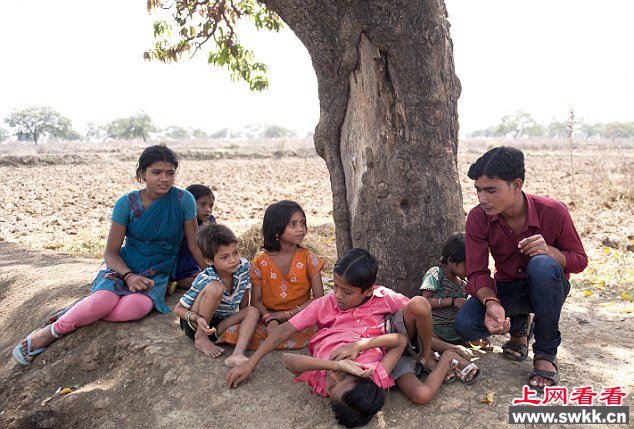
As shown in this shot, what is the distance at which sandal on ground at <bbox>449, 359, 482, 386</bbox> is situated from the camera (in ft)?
9.42

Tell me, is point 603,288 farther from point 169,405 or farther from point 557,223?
point 169,405

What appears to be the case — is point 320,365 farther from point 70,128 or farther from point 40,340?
point 70,128

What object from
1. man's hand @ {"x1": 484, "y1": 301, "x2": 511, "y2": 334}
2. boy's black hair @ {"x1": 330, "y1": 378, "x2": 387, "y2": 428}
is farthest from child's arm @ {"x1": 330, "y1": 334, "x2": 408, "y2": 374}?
man's hand @ {"x1": 484, "y1": 301, "x2": 511, "y2": 334}

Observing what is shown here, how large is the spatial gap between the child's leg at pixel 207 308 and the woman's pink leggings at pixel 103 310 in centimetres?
64

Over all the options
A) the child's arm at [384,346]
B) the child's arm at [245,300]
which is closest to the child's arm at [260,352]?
the child's arm at [384,346]

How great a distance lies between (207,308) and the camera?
10.8 ft

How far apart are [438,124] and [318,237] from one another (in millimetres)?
3174

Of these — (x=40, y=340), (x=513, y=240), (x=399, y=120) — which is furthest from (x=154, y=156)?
(x=513, y=240)

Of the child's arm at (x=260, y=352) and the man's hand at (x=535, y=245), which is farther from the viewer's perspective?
the child's arm at (x=260, y=352)

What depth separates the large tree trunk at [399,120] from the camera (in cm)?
373

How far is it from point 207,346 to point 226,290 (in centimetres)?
37

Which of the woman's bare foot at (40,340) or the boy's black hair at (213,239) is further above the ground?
the boy's black hair at (213,239)

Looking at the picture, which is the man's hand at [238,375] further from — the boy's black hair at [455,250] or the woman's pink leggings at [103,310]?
the boy's black hair at [455,250]

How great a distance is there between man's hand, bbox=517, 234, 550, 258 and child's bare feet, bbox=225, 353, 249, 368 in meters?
1.71
